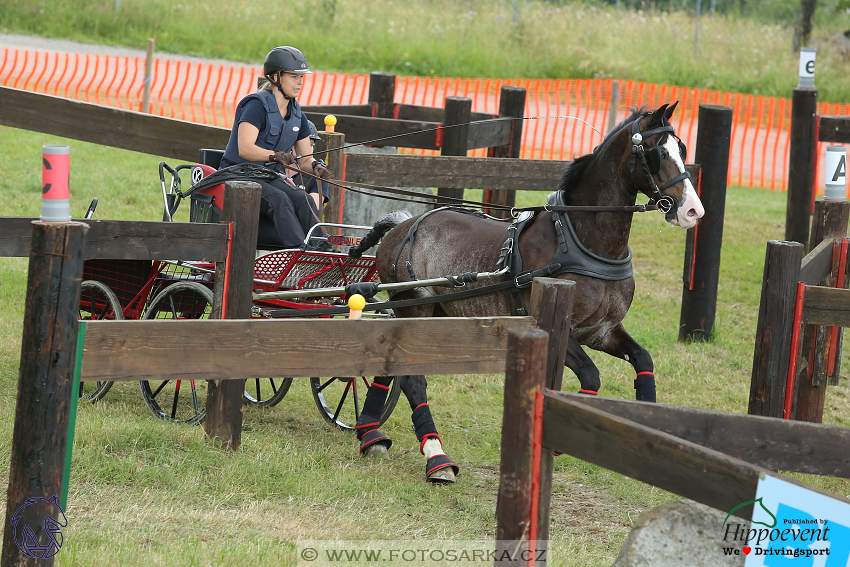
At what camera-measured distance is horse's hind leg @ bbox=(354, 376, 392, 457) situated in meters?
5.16

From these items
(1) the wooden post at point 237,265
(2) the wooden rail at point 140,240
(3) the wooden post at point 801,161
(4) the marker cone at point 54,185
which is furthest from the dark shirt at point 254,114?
(3) the wooden post at point 801,161

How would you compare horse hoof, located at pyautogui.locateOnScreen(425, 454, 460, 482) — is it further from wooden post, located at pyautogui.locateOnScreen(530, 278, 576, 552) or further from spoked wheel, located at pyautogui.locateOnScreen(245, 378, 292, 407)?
wooden post, located at pyautogui.locateOnScreen(530, 278, 576, 552)

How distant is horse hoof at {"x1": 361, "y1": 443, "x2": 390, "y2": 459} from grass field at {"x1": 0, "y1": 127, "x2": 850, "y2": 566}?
7 centimetres

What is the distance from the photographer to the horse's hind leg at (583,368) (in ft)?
15.6

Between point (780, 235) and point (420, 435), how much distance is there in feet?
27.3

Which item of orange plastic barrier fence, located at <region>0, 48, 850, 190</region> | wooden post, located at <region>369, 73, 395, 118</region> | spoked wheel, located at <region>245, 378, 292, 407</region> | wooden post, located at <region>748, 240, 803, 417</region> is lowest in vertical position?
spoked wheel, located at <region>245, 378, 292, 407</region>

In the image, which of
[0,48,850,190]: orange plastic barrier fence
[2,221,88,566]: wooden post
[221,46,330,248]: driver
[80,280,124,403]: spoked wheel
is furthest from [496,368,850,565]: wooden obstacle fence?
[0,48,850,190]: orange plastic barrier fence

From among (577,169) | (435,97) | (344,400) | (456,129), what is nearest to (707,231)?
(456,129)

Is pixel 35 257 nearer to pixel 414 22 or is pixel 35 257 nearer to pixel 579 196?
pixel 579 196

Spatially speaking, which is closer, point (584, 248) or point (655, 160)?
Result: point (655, 160)

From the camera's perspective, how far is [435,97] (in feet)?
57.0

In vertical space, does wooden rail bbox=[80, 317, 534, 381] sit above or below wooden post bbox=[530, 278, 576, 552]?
below

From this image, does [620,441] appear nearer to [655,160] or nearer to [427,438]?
[655,160]

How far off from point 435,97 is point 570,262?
13050 millimetres
